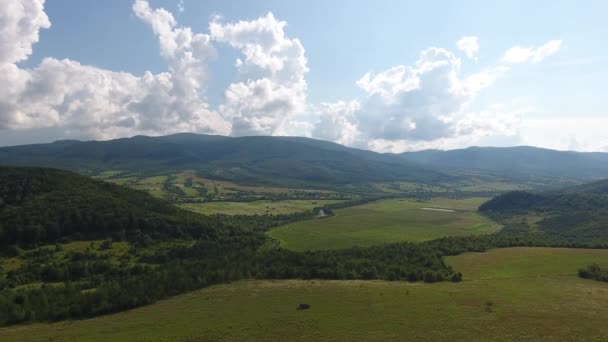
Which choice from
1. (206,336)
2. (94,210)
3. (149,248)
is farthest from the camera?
A: (94,210)

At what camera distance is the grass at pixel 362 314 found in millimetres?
60031

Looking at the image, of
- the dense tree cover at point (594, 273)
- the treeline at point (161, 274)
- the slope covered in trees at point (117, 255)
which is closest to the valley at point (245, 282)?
the treeline at point (161, 274)

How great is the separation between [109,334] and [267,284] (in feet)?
114

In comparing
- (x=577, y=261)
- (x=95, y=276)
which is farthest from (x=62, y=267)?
(x=577, y=261)

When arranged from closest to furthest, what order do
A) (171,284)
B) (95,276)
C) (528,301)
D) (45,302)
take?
(528,301)
(45,302)
(171,284)
(95,276)

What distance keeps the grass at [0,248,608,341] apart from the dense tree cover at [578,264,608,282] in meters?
6.44

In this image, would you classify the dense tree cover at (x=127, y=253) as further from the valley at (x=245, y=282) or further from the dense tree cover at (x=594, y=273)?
the dense tree cover at (x=594, y=273)

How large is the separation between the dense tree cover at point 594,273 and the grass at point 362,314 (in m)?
6.44

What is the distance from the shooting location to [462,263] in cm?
11775

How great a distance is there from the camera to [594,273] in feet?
320

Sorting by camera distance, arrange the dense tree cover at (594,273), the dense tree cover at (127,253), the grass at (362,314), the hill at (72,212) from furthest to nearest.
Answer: the hill at (72,212), the dense tree cover at (594,273), the dense tree cover at (127,253), the grass at (362,314)

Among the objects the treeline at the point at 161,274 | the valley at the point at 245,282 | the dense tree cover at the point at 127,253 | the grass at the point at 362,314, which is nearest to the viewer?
the grass at the point at 362,314

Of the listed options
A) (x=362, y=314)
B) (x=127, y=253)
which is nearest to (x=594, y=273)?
(x=362, y=314)

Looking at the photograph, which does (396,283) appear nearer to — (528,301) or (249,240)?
(528,301)
